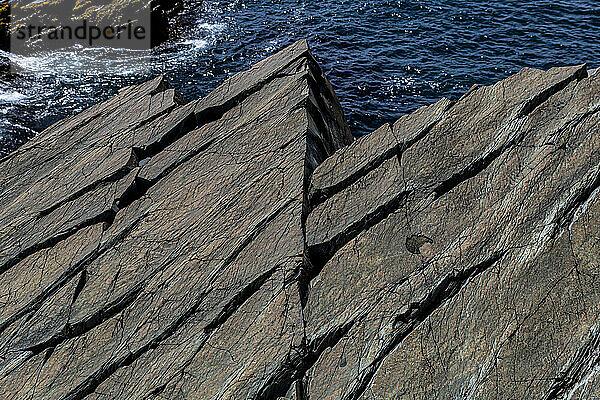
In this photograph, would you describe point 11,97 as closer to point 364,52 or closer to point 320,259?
point 364,52

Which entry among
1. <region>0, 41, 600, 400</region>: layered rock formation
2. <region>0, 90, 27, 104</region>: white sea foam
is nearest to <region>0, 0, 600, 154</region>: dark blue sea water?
<region>0, 90, 27, 104</region>: white sea foam

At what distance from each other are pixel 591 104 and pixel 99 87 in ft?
46.9

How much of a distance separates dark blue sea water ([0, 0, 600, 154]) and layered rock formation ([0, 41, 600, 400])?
8254 mm

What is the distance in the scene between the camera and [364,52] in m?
17.5

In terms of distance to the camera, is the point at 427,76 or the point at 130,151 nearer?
the point at 130,151

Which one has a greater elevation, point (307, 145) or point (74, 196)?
point (307, 145)

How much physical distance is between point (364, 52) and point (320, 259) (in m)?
13.7

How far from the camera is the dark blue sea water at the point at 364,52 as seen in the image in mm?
15203

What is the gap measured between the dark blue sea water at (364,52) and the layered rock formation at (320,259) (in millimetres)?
8254

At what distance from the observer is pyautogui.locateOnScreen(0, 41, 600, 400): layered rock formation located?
4.15 meters

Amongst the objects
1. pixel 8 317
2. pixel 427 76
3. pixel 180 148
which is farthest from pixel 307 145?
pixel 427 76

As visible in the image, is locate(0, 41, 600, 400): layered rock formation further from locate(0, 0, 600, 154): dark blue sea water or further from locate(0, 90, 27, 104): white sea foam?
locate(0, 90, 27, 104): white sea foam

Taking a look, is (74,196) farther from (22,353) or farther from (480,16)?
(480,16)

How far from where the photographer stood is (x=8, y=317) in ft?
16.8
